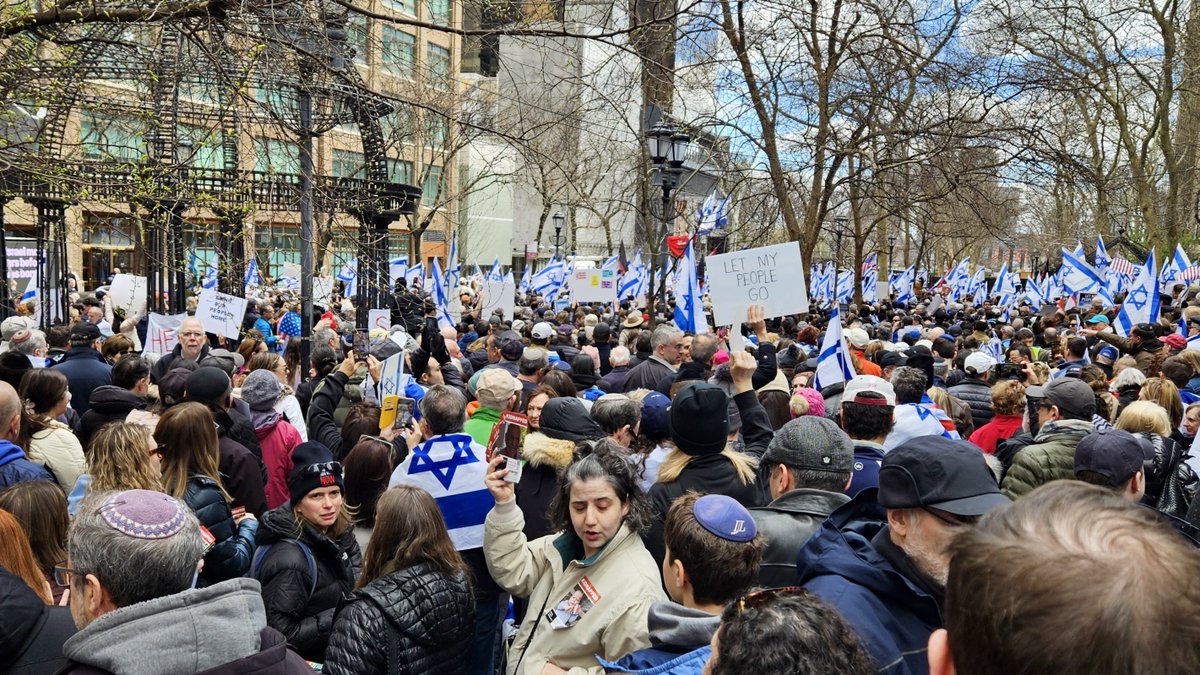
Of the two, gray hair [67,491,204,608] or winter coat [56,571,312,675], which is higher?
gray hair [67,491,204,608]

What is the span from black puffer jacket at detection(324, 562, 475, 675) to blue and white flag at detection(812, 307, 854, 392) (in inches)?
202

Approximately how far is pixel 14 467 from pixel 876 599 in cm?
415

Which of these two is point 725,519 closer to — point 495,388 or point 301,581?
point 301,581

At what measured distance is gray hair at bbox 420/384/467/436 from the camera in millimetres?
5258

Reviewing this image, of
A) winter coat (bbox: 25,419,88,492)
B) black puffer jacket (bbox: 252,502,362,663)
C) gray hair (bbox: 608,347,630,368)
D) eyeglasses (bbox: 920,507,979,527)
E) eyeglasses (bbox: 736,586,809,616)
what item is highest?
eyeglasses (bbox: 920,507,979,527)

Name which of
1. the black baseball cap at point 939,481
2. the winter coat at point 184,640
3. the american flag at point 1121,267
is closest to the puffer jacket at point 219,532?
the winter coat at point 184,640

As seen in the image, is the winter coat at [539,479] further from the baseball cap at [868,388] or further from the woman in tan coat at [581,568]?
the baseball cap at [868,388]

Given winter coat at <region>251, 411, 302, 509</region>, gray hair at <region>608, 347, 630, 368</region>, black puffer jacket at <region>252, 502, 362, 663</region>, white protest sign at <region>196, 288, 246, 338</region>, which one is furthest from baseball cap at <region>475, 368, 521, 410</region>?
white protest sign at <region>196, 288, 246, 338</region>

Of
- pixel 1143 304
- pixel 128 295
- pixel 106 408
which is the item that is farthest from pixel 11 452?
pixel 1143 304

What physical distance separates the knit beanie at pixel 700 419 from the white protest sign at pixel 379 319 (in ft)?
27.4

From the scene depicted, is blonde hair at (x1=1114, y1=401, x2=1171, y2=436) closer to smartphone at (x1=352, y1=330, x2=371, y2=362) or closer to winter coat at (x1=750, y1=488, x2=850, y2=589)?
winter coat at (x1=750, y1=488, x2=850, y2=589)

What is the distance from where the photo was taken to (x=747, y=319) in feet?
27.7

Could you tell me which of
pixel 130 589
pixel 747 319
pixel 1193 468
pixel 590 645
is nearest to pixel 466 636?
pixel 590 645

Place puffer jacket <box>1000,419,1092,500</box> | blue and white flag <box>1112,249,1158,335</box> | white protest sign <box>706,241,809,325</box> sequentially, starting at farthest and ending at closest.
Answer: blue and white flag <box>1112,249,1158,335</box>, white protest sign <box>706,241,809,325</box>, puffer jacket <box>1000,419,1092,500</box>
